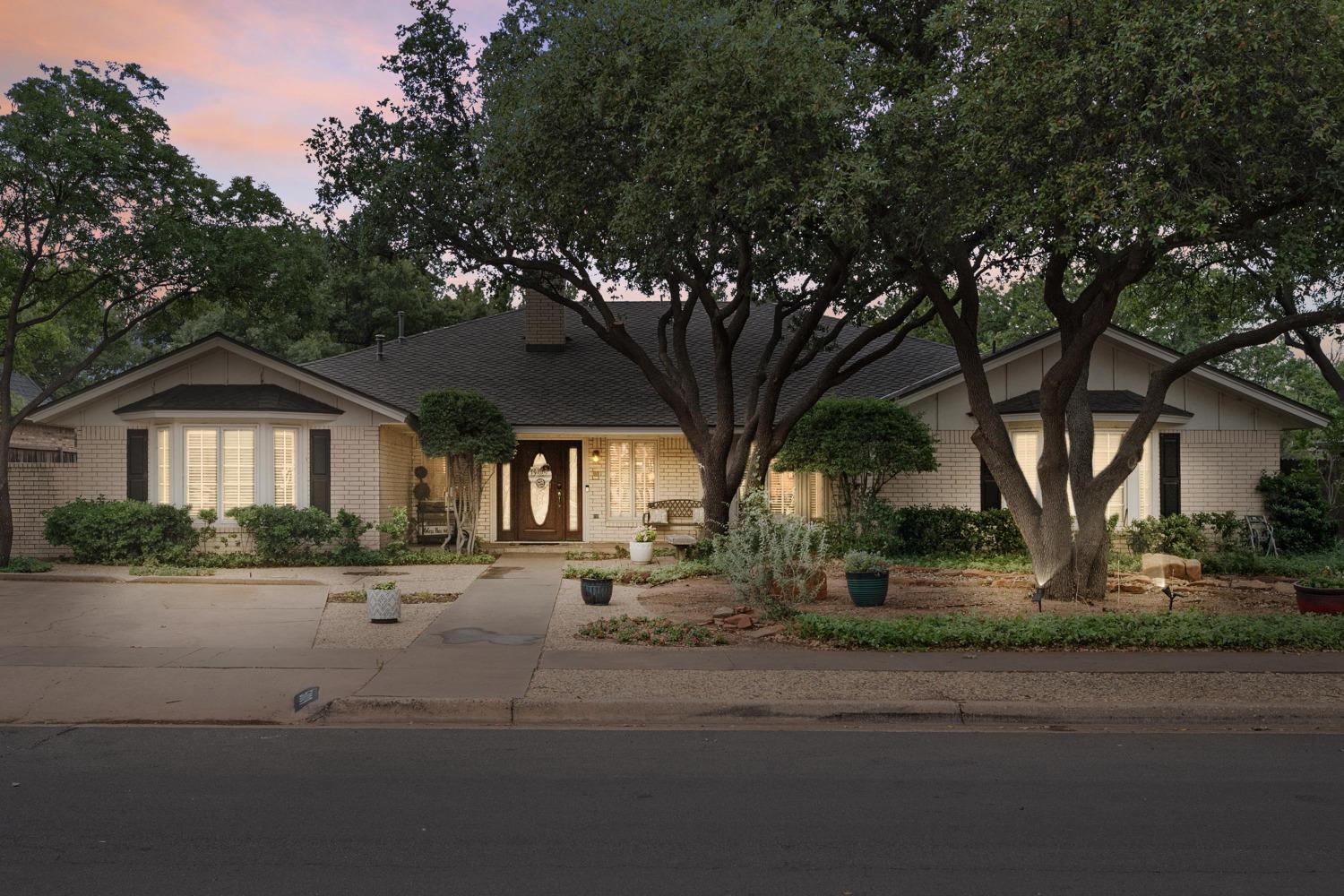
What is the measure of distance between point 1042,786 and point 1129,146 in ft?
22.1

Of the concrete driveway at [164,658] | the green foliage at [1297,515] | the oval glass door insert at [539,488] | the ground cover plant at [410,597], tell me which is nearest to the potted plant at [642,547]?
the oval glass door insert at [539,488]

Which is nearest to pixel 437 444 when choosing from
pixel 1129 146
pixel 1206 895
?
pixel 1129 146

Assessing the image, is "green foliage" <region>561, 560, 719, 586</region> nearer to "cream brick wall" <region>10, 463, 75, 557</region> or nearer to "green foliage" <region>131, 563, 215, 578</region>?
"green foliage" <region>131, 563, 215, 578</region>

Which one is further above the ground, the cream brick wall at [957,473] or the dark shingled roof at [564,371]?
the dark shingled roof at [564,371]

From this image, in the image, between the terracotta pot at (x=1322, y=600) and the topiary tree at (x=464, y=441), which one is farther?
the topiary tree at (x=464, y=441)

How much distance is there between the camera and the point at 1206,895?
14.7 feet

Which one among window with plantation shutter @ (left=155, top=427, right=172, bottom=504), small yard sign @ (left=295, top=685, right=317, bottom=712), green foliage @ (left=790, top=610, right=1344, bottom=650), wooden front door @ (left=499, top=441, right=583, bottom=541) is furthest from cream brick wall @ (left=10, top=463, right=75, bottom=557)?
green foliage @ (left=790, top=610, right=1344, bottom=650)

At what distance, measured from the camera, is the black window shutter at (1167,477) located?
1966cm

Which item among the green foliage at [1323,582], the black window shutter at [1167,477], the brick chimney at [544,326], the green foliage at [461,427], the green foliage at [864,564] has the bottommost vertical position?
the green foliage at [1323,582]

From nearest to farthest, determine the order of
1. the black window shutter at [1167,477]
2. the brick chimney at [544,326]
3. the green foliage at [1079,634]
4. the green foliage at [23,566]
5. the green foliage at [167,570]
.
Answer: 1. the green foliage at [1079,634]
2. the green foliage at [167,570]
3. the green foliage at [23,566]
4. the black window shutter at [1167,477]
5. the brick chimney at [544,326]

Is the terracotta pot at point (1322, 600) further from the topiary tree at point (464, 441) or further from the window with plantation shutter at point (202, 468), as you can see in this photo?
the window with plantation shutter at point (202, 468)

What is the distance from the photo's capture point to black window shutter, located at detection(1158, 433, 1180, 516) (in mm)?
19656

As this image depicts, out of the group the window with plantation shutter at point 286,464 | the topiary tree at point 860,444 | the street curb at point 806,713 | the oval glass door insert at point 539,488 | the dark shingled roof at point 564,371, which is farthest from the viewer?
the oval glass door insert at point 539,488

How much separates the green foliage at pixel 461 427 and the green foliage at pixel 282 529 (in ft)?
7.43
